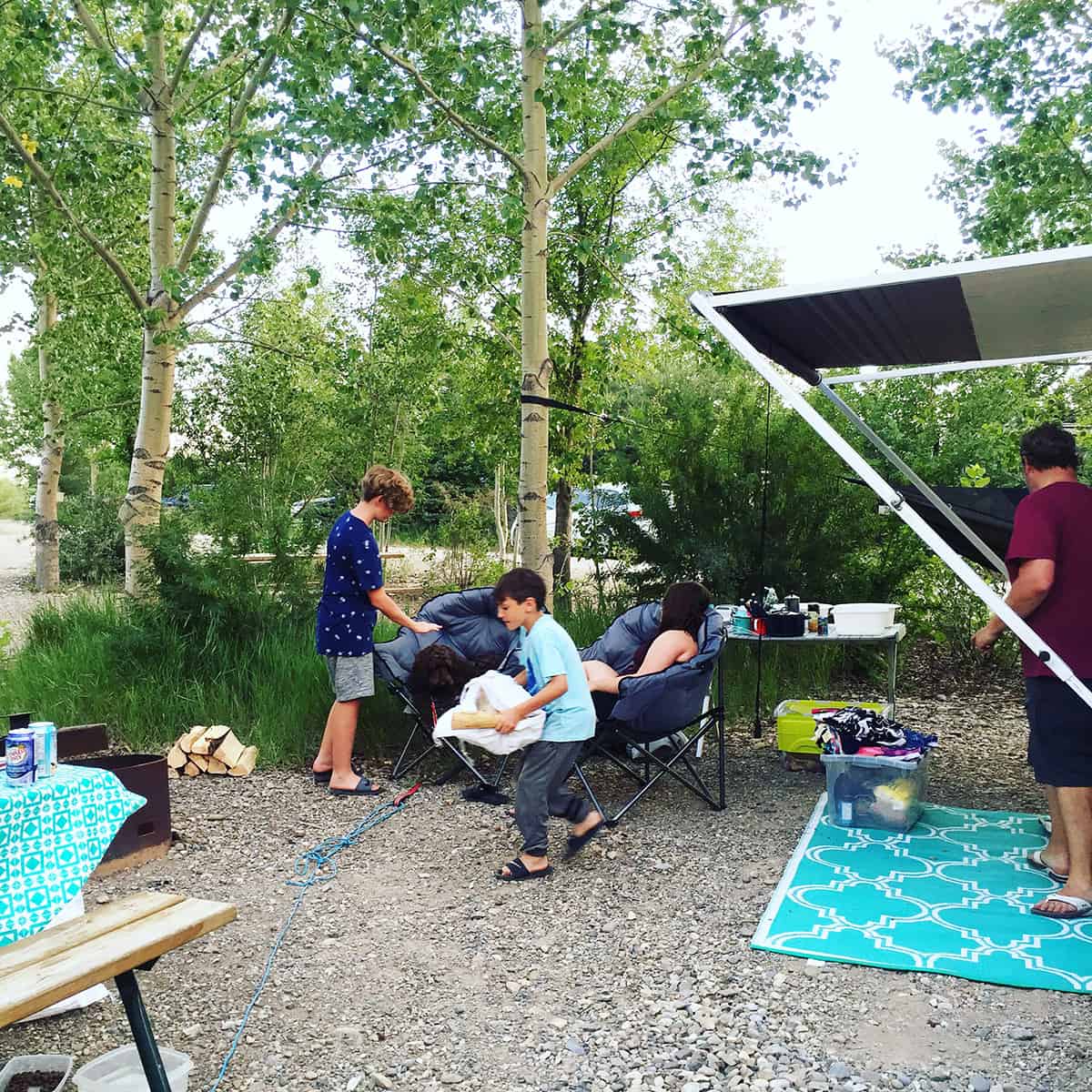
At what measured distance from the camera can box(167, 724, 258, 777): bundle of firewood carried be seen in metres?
4.70

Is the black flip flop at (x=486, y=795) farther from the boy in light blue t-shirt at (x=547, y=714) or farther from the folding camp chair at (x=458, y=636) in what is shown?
the boy in light blue t-shirt at (x=547, y=714)

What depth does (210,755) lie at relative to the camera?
472 centimetres

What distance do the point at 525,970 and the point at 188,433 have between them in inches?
422

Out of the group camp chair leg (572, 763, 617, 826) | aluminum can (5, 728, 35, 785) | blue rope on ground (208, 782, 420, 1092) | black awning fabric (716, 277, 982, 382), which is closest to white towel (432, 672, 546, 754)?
camp chair leg (572, 763, 617, 826)

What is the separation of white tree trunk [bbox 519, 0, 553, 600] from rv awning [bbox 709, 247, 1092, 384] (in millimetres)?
1770

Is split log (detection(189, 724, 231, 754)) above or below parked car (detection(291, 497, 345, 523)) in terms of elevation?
below

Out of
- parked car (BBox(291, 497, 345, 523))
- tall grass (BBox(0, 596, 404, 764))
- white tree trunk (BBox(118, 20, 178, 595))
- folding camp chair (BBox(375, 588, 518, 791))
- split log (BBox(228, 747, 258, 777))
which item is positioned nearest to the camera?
split log (BBox(228, 747, 258, 777))

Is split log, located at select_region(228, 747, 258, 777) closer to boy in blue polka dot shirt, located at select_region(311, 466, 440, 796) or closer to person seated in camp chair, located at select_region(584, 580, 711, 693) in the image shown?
boy in blue polka dot shirt, located at select_region(311, 466, 440, 796)

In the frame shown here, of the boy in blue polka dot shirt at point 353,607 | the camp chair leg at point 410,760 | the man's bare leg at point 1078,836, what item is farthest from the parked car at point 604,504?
the man's bare leg at point 1078,836

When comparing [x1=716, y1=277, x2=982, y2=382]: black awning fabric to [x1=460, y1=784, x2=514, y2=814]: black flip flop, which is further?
[x1=460, y1=784, x2=514, y2=814]: black flip flop

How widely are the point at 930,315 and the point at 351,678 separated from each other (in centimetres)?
265

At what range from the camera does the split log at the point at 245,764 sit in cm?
469

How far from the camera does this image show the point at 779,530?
6926mm

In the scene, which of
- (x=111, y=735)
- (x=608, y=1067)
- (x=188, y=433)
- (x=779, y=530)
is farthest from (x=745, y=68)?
(x=188, y=433)
